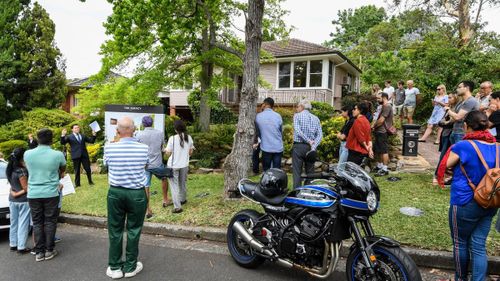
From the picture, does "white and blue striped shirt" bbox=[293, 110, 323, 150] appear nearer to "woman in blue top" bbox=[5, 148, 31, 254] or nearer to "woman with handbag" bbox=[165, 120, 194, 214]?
"woman with handbag" bbox=[165, 120, 194, 214]

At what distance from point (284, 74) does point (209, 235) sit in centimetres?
1758

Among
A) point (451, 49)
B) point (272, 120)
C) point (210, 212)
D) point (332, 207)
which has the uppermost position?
point (451, 49)

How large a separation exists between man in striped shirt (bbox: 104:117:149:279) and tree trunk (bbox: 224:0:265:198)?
7.96 feet

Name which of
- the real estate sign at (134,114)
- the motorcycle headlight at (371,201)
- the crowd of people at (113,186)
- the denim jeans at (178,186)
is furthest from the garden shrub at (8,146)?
the motorcycle headlight at (371,201)

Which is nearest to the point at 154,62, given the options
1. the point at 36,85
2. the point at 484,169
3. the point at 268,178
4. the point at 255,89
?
the point at 255,89

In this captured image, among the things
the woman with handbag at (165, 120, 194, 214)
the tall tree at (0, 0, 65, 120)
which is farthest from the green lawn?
the tall tree at (0, 0, 65, 120)

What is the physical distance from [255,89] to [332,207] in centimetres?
361

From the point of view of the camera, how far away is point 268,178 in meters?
4.06

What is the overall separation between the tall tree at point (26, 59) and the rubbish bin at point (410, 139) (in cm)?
2134

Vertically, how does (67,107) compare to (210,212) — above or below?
above

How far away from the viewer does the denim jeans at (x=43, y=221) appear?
4.79 m

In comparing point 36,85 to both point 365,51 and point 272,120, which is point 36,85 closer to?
point 272,120

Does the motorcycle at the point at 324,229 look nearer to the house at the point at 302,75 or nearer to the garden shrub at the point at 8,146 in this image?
the house at the point at 302,75

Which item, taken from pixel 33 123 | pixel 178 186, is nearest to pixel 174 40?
pixel 178 186
